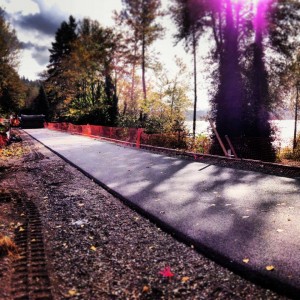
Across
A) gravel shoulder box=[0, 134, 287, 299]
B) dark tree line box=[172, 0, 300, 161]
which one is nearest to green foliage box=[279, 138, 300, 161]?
dark tree line box=[172, 0, 300, 161]

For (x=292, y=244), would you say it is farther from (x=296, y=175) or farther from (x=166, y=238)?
(x=296, y=175)

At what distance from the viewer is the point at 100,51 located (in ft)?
104

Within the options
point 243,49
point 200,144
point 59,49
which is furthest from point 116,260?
point 59,49

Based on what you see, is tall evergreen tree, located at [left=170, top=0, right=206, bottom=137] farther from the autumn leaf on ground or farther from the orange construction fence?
the autumn leaf on ground

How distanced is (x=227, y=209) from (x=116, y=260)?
99.9 inches

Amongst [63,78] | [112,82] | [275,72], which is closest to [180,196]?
[275,72]

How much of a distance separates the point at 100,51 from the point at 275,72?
785 inches

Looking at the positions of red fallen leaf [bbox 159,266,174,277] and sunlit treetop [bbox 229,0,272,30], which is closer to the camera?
red fallen leaf [bbox 159,266,174,277]

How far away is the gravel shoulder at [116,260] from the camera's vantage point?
3.05 metres

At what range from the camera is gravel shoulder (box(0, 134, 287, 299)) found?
3053 mm

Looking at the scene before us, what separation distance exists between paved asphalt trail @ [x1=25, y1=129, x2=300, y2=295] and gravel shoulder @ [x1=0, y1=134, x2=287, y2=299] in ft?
0.89

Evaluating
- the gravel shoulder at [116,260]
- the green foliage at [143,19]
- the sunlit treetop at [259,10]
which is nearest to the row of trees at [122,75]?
the green foliage at [143,19]

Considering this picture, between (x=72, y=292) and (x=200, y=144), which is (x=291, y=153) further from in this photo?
(x=72, y=292)

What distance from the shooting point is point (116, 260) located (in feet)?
12.3
